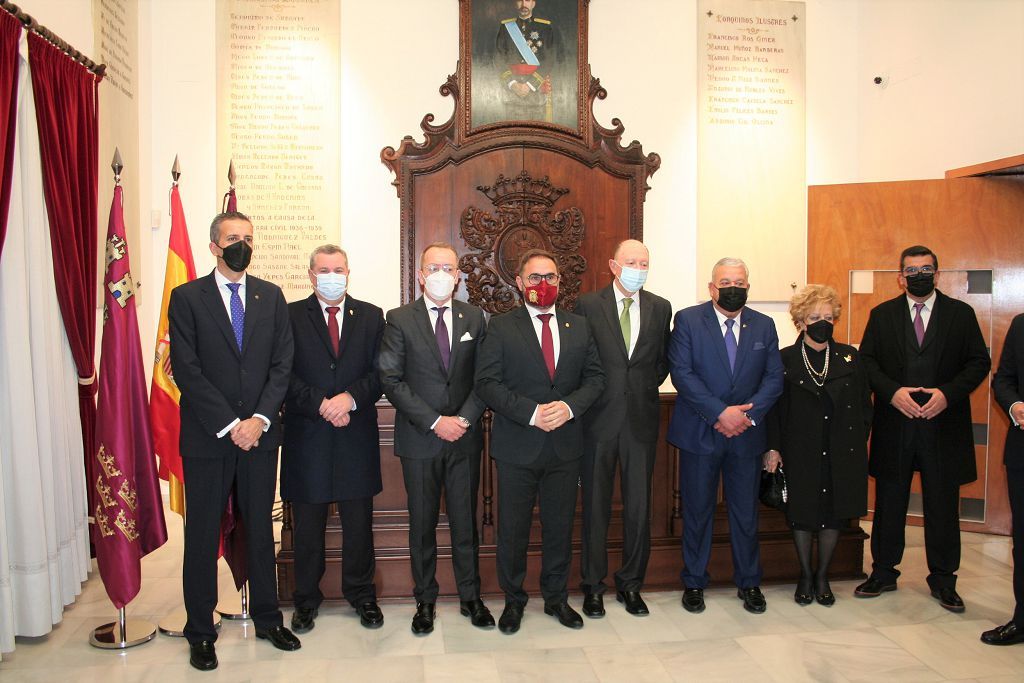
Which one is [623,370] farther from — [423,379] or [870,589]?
[870,589]

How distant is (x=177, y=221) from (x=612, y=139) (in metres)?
3.38

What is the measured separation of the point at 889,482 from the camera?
12.3 feet

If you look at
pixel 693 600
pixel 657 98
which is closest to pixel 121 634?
pixel 693 600

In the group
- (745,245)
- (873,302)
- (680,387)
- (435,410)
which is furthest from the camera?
(745,245)

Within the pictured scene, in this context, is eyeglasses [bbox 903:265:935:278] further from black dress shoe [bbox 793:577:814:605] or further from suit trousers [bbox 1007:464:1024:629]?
black dress shoe [bbox 793:577:814:605]

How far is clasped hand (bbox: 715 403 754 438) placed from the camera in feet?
11.2

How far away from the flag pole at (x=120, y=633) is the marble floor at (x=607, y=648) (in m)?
0.04

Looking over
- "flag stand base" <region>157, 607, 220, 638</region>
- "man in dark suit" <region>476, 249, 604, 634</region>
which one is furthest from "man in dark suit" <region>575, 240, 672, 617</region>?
"flag stand base" <region>157, 607, 220, 638</region>

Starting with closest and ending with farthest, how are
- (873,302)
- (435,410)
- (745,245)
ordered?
(435,410)
(873,302)
(745,245)

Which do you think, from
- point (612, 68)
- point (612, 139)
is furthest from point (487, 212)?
point (612, 68)

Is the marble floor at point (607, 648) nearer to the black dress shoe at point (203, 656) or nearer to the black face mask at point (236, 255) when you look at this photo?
the black dress shoe at point (203, 656)

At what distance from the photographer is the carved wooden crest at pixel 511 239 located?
561 centimetres

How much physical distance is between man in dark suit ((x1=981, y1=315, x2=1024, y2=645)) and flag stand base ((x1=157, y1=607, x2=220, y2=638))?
137 inches

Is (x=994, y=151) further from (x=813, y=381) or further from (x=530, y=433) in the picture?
(x=530, y=433)
